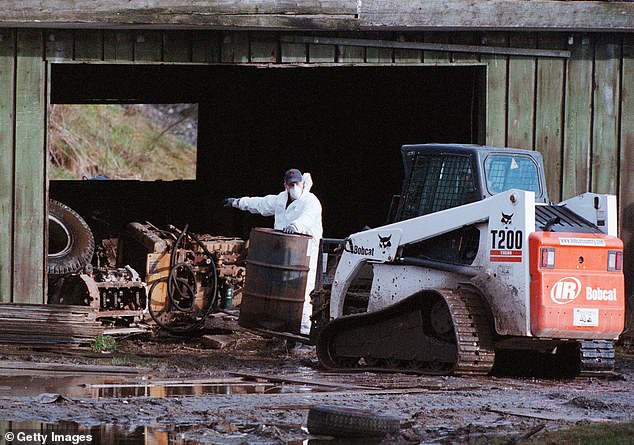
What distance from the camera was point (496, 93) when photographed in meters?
15.6

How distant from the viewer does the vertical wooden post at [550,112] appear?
15.7 meters

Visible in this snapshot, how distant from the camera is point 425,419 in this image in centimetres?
925

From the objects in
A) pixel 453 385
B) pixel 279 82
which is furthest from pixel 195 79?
pixel 453 385

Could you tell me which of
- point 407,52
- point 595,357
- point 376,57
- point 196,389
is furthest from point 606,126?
point 196,389

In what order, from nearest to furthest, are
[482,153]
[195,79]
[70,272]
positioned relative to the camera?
1. [482,153]
2. [70,272]
3. [195,79]

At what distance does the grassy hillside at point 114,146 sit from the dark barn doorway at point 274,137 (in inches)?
281

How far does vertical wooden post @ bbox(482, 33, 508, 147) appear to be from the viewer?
1556 centimetres

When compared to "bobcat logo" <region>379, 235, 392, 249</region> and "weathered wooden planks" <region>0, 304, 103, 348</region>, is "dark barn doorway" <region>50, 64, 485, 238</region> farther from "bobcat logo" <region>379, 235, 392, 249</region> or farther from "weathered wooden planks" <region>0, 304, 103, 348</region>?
"bobcat logo" <region>379, 235, 392, 249</region>

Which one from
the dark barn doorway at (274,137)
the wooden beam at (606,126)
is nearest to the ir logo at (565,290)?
the wooden beam at (606,126)

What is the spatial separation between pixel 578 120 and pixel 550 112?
38cm

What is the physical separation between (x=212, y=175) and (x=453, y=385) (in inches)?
487

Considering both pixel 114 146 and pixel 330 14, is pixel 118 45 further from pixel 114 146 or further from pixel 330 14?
pixel 114 146

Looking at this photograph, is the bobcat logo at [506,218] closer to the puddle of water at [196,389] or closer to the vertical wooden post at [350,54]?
the puddle of water at [196,389]

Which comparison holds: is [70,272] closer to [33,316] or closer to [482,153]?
[33,316]
